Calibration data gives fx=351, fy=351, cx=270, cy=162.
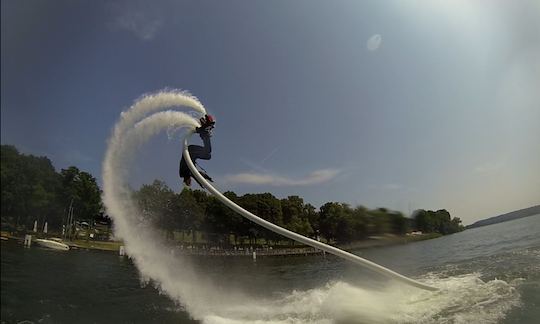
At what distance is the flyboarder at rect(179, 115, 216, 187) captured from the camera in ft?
23.1

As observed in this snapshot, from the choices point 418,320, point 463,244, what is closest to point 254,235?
point 418,320

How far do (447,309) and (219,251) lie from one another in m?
5.56

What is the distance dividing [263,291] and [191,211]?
329 centimetres

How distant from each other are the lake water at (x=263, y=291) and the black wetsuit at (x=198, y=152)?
2504 mm

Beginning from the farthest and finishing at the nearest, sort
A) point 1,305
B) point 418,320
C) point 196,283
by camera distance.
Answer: point 196,283
point 418,320
point 1,305

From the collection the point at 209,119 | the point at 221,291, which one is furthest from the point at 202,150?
the point at 221,291

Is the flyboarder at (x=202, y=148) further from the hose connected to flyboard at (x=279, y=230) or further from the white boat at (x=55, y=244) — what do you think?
the white boat at (x=55, y=244)

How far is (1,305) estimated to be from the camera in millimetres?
6277

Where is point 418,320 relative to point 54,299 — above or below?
below

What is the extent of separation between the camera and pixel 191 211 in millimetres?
7949

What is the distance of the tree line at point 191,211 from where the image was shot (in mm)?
6512

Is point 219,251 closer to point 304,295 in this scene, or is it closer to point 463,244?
point 304,295

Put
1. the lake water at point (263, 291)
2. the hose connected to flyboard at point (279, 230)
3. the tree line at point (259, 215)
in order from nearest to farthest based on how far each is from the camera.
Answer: the hose connected to flyboard at point (279, 230), the lake water at point (263, 291), the tree line at point (259, 215)

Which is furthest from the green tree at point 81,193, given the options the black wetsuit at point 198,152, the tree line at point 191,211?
the black wetsuit at point 198,152
